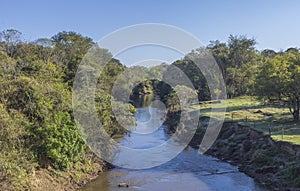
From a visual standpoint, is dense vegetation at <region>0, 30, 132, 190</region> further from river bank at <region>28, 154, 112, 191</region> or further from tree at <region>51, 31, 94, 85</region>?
tree at <region>51, 31, 94, 85</region>

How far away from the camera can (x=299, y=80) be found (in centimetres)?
2975

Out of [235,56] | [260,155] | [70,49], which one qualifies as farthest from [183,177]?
[235,56]

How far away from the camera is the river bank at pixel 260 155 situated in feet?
69.0

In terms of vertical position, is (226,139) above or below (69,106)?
below

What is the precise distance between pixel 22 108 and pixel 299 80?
81.6ft

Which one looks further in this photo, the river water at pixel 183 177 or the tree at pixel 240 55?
the tree at pixel 240 55

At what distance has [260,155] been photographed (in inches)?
1004

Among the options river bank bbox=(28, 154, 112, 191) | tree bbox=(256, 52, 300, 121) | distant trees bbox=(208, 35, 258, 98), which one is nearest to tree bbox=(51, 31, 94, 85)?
river bank bbox=(28, 154, 112, 191)

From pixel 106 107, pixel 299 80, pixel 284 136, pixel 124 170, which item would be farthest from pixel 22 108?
pixel 299 80

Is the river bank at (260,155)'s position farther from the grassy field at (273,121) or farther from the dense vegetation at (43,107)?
the dense vegetation at (43,107)

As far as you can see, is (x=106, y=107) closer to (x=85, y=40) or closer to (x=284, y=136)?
(x=284, y=136)

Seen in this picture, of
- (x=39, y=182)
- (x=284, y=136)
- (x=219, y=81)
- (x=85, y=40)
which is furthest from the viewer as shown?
(x=85, y=40)

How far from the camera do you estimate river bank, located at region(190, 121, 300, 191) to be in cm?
2103

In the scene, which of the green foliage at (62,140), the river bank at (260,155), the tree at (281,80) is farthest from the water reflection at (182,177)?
the tree at (281,80)
